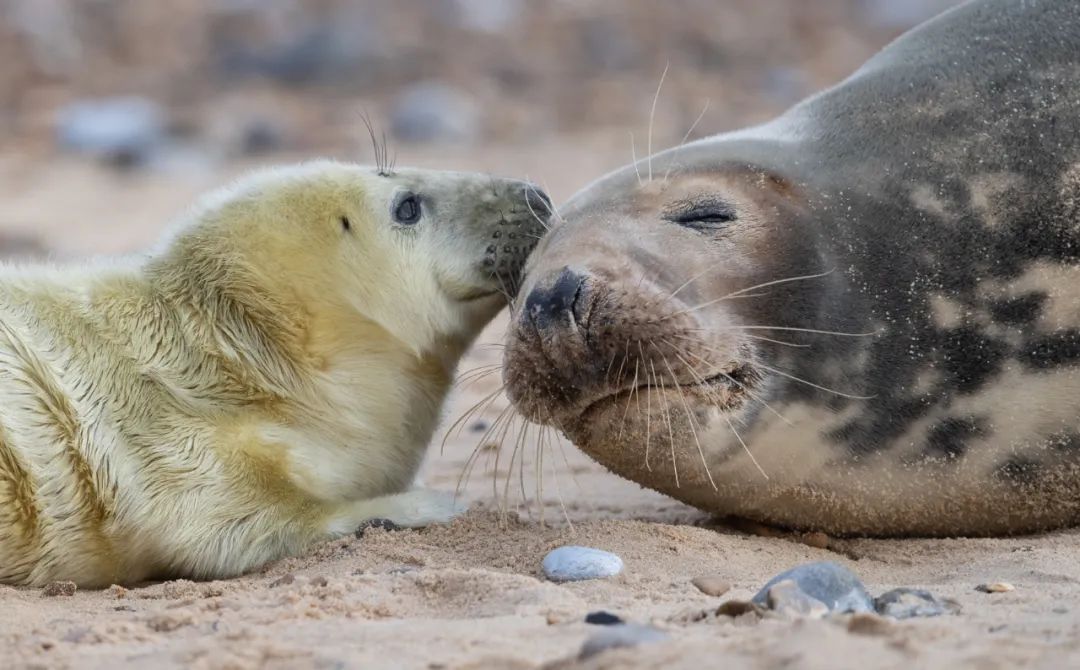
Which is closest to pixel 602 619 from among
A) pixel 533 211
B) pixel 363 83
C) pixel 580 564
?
pixel 580 564

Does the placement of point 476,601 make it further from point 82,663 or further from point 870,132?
point 870,132

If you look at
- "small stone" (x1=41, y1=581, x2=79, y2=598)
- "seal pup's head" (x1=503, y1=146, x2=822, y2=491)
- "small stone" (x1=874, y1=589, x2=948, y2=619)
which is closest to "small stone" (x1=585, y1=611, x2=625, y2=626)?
"small stone" (x1=874, y1=589, x2=948, y2=619)

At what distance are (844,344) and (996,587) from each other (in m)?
0.63

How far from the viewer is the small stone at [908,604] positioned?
8.84 ft

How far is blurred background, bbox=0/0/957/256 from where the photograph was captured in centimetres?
1063

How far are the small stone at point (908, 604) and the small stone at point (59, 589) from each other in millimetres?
1700

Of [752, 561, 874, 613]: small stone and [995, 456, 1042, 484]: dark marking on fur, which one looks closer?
[752, 561, 874, 613]: small stone

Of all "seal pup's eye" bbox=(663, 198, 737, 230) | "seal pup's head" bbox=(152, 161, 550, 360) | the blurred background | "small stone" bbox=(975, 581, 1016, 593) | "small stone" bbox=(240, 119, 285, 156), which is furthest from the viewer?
"small stone" bbox=(240, 119, 285, 156)

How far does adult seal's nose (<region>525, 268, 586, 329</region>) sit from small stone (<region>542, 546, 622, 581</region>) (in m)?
0.47

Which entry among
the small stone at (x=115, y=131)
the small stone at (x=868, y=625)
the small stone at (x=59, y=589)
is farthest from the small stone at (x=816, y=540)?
the small stone at (x=115, y=131)

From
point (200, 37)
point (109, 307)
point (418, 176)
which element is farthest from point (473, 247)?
point (200, 37)

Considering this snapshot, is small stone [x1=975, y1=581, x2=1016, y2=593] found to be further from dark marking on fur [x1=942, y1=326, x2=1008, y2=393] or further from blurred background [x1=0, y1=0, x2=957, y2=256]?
blurred background [x1=0, y1=0, x2=957, y2=256]

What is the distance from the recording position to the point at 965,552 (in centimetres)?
328

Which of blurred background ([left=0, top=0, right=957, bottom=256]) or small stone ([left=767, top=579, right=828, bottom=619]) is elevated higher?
blurred background ([left=0, top=0, right=957, bottom=256])
